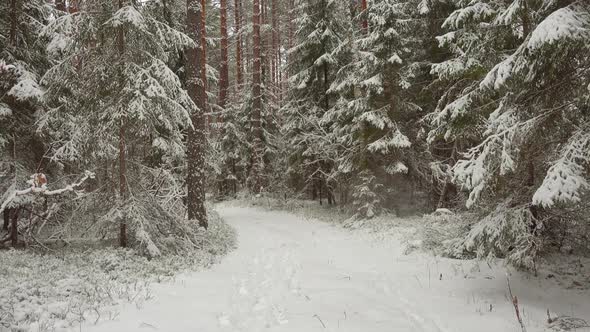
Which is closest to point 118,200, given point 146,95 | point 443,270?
point 146,95

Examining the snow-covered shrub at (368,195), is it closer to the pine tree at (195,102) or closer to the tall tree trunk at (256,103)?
the pine tree at (195,102)

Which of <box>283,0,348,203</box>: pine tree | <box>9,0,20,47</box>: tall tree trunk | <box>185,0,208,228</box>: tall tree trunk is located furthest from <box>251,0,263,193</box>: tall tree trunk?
<box>9,0,20,47</box>: tall tree trunk

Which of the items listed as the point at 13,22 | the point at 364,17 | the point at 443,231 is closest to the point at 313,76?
the point at 364,17

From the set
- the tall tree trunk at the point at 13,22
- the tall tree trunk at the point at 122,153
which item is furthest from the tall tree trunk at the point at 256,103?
the tall tree trunk at the point at 122,153

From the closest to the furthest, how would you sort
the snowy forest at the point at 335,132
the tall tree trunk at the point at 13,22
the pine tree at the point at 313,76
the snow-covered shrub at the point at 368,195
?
the snowy forest at the point at 335,132, the tall tree trunk at the point at 13,22, the snow-covered shrub at the point at 368,195, the pine tree at the point at 313,76

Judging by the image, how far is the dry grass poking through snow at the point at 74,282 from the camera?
19.3 feet

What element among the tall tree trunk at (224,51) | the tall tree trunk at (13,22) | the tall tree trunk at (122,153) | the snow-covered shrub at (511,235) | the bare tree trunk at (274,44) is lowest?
the snow-covered shrub at (511,235)

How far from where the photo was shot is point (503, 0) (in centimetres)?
870

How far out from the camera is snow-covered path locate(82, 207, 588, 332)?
6152 mm

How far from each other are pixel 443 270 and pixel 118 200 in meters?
7.91

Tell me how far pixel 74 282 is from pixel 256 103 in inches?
629

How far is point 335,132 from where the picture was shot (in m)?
18.0

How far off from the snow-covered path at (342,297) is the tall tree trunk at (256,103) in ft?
40.2

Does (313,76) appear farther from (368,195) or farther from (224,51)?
(368,195)
